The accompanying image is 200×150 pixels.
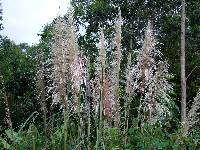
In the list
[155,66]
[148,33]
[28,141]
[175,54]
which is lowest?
[28,141]

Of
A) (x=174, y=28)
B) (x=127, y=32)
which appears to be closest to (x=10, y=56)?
(x=127, y=32)

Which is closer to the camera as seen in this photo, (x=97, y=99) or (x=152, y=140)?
(x=97, y=99)

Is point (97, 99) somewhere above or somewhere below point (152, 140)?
above

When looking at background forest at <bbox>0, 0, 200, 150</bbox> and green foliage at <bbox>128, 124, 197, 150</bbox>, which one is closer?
background forest at <bbox>0, 0, 200, 150</bbox>

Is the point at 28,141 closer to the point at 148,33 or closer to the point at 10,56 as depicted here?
the point at 148,33

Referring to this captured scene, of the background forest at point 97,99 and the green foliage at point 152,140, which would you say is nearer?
the background forest at point 97,99

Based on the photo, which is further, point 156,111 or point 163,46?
point 163,46

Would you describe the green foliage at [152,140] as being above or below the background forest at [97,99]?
below

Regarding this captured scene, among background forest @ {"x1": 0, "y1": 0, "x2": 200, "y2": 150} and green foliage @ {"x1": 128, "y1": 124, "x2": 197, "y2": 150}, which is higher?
background forest @ {"x1": 0, "y1": 0, "x2": 200, "y2": 150}

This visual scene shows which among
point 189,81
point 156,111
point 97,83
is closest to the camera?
point 97,83

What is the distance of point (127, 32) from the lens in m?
26.0

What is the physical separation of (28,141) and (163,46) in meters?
22.4

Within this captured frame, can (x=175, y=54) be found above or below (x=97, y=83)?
above

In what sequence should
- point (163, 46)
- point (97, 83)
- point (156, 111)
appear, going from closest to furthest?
point (97, 83) < point (156, 111) < point (163, 46)
